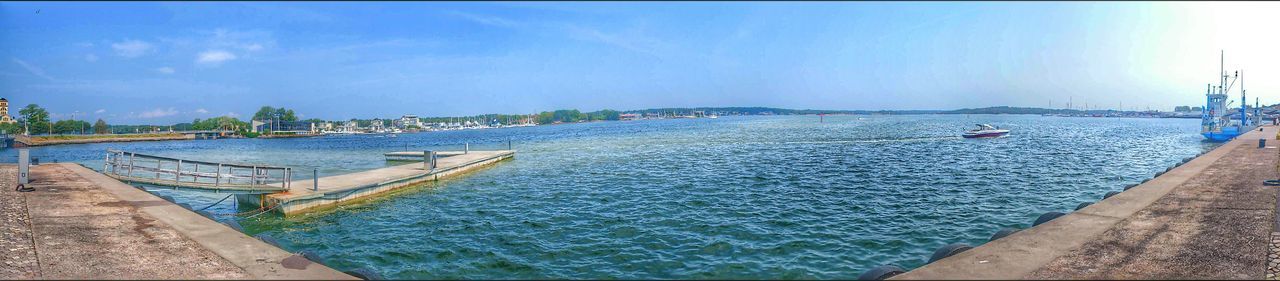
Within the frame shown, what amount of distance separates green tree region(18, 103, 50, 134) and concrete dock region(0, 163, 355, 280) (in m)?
171

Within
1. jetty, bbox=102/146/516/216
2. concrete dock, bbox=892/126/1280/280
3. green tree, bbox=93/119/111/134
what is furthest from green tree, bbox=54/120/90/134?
concrete dock, bbox=892/126/1280/280

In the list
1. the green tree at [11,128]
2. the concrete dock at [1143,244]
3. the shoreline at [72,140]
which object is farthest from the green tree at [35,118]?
the concrete dock at [1143,244]

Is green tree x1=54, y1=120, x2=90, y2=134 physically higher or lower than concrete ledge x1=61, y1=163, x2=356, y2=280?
higher

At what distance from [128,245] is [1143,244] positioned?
16751mm

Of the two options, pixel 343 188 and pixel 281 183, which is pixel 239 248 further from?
pixel 281 183

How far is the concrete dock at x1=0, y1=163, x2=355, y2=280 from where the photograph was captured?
8180mm

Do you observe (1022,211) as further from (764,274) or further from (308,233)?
(308,233)

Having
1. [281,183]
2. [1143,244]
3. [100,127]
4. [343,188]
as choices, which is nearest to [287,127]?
[100,127]

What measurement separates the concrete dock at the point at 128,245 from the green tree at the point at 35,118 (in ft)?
560

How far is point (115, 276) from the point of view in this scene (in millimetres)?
7969

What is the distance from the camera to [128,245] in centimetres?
991

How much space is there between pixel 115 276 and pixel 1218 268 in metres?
15.0

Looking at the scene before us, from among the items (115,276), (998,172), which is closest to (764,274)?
(115,276)

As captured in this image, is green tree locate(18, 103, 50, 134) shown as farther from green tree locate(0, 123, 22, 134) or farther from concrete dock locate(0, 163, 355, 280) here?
concrete dock locate(0, 163, 355, 280)
